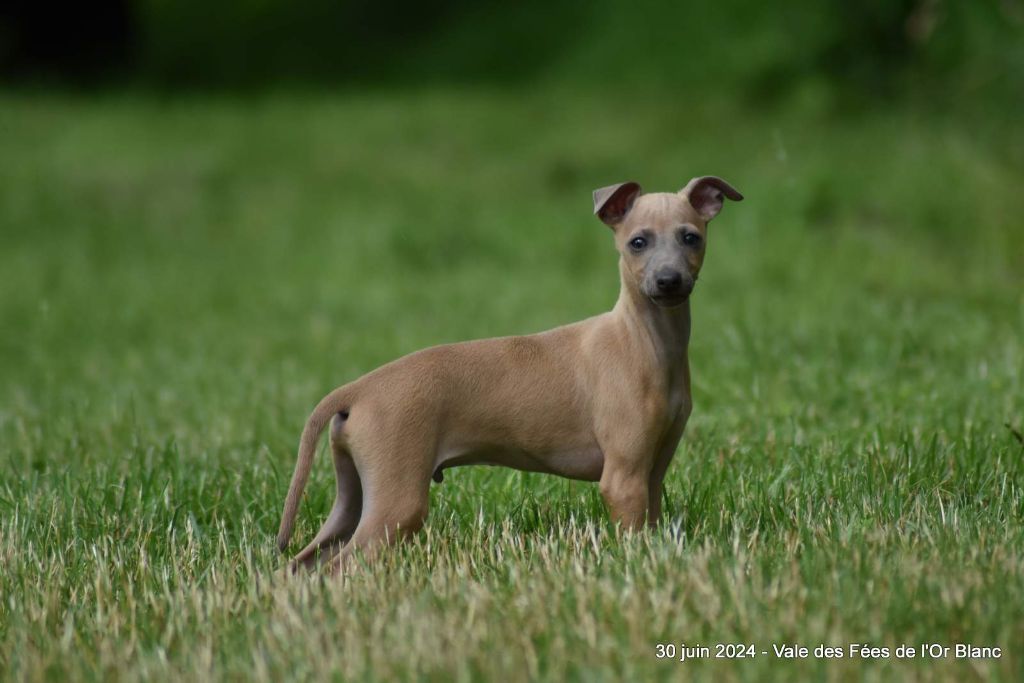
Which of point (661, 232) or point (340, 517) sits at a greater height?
point (661, 232)

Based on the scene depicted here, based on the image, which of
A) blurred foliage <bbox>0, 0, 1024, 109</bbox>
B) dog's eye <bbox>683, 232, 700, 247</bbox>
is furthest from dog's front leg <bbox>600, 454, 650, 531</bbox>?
blurred foliage <bbox>0, 0, 1024, 109</bbox>

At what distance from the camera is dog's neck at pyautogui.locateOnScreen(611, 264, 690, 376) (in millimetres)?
4770

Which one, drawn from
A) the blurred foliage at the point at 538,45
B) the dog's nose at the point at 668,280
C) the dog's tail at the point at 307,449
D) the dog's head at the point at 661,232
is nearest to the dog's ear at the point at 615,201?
the dog's head at the point at 661,232

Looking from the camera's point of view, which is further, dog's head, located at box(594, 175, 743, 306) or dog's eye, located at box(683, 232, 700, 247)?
dog's eye, located at box(683, 232, 700, 247)

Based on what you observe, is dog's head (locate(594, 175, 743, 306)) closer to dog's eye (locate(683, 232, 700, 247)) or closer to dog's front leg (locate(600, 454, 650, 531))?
dog's eye (locate(683, 232, 700, 247))

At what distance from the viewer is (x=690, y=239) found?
4684 mm

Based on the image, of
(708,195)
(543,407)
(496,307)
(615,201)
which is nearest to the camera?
(543,407)

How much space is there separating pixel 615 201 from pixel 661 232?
1.01ft

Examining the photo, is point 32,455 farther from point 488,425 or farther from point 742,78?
point 742,78

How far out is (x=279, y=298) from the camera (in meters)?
13.9

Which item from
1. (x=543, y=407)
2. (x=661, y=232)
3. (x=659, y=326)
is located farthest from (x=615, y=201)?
(x=543, y=407)

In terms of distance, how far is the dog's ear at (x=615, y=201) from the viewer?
4.85m

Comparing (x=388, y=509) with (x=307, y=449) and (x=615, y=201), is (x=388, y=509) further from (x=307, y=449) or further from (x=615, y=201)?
(x=615, y=201)

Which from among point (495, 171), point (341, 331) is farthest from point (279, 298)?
point (495, 171)
